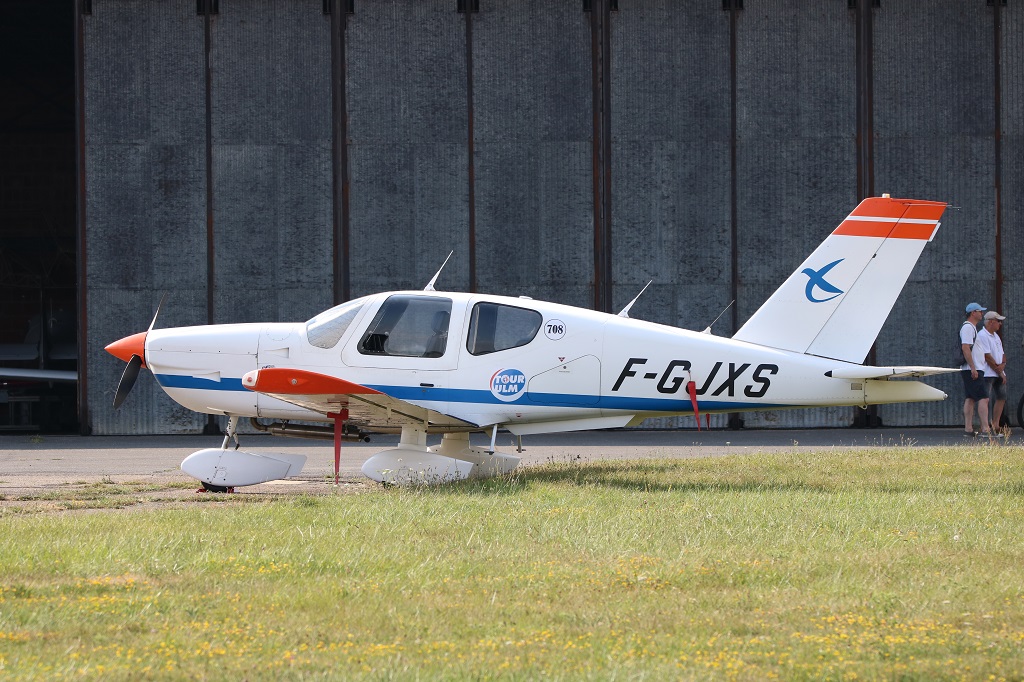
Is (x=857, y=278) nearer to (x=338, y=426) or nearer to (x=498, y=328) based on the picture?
(x=498, y=328)

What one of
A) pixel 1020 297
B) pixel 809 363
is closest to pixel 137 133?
pixel 809 363

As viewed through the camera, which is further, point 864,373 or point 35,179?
point 35,179

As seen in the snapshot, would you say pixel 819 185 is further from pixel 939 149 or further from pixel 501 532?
pixel 501 532

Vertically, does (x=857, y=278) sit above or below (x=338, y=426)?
above

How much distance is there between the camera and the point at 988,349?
15.6 meters

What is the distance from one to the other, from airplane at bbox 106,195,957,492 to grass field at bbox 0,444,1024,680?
132 centimetres

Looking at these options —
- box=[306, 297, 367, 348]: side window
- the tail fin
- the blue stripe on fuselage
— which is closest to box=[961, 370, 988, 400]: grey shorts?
the tail fin

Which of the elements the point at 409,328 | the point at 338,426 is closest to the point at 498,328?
the point at 409,328

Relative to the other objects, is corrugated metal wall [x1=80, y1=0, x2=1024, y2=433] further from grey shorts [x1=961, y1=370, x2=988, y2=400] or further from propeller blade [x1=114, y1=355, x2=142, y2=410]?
propeller blade [x1=114, y1=355, x2=142, y2=410]

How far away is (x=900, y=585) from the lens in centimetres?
565

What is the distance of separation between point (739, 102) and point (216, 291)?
9.01 m

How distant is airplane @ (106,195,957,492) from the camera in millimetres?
10297

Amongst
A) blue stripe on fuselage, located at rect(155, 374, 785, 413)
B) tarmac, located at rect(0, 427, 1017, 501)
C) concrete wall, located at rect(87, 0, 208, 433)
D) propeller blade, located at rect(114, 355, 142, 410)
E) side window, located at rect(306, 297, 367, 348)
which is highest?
concrete wall, located at rect(87, 0, 208, 433)

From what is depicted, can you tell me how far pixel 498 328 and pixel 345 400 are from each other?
1.63 metres
